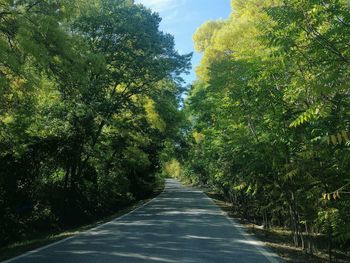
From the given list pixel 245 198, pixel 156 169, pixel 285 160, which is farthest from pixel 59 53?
pixel 156 169

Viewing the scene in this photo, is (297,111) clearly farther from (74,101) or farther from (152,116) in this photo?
(152,116)

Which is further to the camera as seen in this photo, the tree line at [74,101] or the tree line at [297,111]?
the tree line at [74,101]

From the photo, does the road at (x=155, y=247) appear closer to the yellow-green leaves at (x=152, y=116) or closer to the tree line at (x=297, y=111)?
the tree line at (x=297, y=111)

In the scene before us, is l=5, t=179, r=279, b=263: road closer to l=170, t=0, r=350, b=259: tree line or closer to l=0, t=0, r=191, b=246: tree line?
l=170, t=0, r=350, b=259: tree line

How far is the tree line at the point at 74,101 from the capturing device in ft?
34.1

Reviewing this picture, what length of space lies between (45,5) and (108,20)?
33.1ft

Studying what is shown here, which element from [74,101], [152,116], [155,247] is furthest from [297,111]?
[152,116]

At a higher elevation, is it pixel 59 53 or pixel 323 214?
pixel 59 53

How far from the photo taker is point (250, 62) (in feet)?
36.1

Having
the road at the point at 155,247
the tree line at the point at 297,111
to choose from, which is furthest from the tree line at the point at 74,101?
the tree line at the point at 297,111

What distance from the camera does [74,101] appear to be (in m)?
16.9

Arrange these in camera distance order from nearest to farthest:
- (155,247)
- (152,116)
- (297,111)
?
(297,111)
(155,247)
(152,116)

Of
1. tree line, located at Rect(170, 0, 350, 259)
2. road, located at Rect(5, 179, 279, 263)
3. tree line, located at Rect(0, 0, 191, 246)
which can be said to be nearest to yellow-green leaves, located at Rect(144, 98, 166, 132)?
tree line, located at Rect(0, 0, 191, 246)

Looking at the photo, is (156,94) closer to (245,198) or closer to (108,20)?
(108,20)
